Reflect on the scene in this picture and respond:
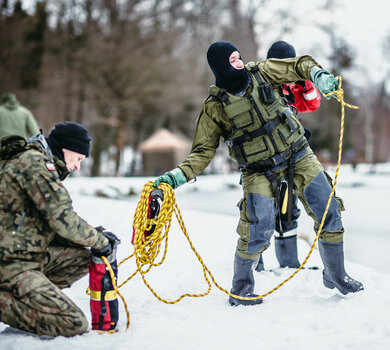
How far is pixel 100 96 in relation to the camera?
18047 mm

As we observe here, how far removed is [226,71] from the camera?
9.97ft

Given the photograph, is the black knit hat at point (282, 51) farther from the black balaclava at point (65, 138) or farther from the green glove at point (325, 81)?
the black balaclava at point (65, 138)

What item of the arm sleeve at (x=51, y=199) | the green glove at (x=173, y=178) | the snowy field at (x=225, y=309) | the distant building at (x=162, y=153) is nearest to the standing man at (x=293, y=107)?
the snowy field at (x=225, y=309)

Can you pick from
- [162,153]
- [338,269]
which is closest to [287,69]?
[338,269]

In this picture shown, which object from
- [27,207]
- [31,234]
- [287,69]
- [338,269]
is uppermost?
[287,69]

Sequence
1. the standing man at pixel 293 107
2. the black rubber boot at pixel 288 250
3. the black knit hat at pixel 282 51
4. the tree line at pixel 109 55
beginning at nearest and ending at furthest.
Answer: the standing man at pixel 293 107 < the black knit hat at pixel 282 51 < the black rubber boot at pixel 288 250 < the tree line at pixel 109 55

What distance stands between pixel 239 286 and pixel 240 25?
834 inches

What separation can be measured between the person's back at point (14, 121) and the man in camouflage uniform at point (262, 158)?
441cm

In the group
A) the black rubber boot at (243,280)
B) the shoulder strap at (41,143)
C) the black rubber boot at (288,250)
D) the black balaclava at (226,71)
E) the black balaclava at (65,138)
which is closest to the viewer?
the shoulder strap at (41,143)

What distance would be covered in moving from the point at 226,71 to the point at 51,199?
4.74 feet

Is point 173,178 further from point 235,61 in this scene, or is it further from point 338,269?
point 338,269

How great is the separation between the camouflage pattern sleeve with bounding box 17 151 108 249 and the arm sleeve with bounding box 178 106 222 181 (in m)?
1.05

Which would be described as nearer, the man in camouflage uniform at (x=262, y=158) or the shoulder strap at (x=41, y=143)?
the shoulder strap at (x=41, y=143)

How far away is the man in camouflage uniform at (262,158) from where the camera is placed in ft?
10.1
